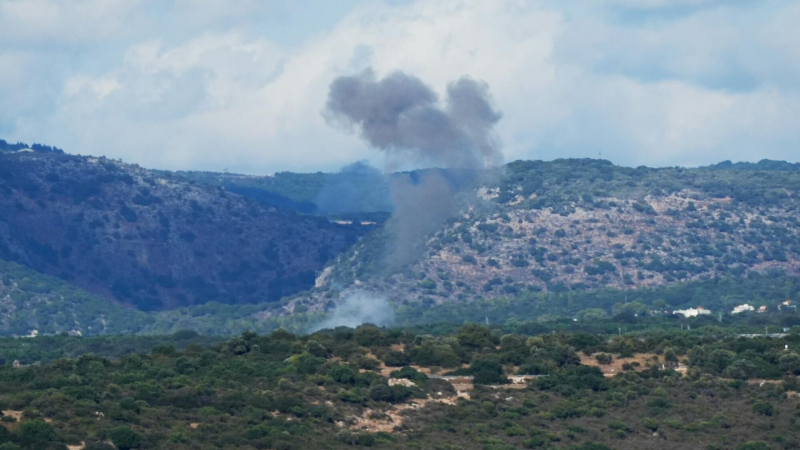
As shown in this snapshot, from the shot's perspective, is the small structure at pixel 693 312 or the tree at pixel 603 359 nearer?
the tree at pixel 603 359

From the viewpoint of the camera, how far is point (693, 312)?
516 ft

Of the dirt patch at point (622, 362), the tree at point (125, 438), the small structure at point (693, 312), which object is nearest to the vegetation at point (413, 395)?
the tree at point (125, 438)

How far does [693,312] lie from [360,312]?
3159 centimetres

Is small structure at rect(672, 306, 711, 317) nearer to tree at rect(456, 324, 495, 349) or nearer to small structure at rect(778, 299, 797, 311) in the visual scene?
small structure at rect(778, 299, 797, 311)

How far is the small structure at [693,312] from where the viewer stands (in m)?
151

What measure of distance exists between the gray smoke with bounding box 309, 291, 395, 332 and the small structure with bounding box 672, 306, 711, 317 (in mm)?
27254

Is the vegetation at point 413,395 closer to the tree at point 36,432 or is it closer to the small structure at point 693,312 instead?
the tree at point 36,432

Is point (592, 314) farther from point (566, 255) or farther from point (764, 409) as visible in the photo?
point (764, 409)

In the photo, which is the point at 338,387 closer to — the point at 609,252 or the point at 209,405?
the point at 209,405

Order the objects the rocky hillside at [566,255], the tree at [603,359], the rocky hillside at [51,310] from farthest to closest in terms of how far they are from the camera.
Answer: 1. the rocky hillside at [566,255]
2. the rocky hillside at [51,310]
3. the tree at [603,359]

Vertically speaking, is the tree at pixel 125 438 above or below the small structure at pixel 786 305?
below

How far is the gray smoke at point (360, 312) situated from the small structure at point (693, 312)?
27254 mm

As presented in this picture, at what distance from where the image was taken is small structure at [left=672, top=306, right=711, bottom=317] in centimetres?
15136

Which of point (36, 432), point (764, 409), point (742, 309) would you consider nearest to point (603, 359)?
point (764, 409)
